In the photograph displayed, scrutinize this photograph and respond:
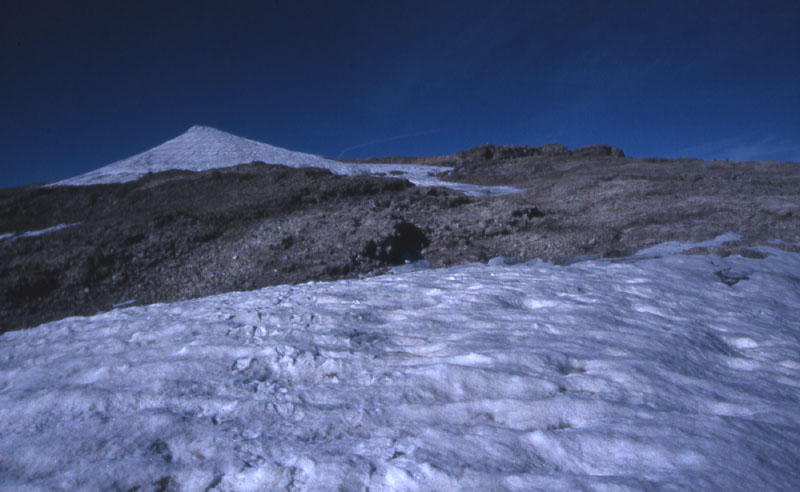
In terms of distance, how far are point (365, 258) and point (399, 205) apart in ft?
12.6

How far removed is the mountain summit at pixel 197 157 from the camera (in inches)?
708

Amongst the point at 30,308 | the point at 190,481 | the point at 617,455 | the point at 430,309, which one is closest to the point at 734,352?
the point at 617,455

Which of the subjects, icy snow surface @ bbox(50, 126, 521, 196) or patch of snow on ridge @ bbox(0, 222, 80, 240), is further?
icy snow surface @ bbox(50, 126, 521, 196)

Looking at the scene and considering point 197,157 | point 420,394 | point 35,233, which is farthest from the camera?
point 197,157

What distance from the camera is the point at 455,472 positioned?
2.00 metres

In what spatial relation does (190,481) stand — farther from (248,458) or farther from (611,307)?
(611,307)

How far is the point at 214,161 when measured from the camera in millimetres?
20328

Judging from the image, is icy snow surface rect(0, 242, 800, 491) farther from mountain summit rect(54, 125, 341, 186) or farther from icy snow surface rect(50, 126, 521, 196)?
mountain summit rect(54, 125, 341, 186)

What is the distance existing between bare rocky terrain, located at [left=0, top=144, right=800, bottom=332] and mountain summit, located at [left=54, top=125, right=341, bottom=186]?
318cm

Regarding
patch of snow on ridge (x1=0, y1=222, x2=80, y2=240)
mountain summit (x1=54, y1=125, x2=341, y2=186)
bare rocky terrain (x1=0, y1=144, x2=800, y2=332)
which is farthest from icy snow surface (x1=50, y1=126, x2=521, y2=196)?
patch of snow on ridge (x1=0, y1=222, x2=80, y2=240)

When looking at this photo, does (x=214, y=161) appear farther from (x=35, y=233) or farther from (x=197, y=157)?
(x=35, y=233)

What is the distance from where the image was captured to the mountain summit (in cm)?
1798

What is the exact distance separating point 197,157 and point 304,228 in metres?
14.3

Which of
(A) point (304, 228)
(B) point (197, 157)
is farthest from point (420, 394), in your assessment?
(B) point (197, 157)
